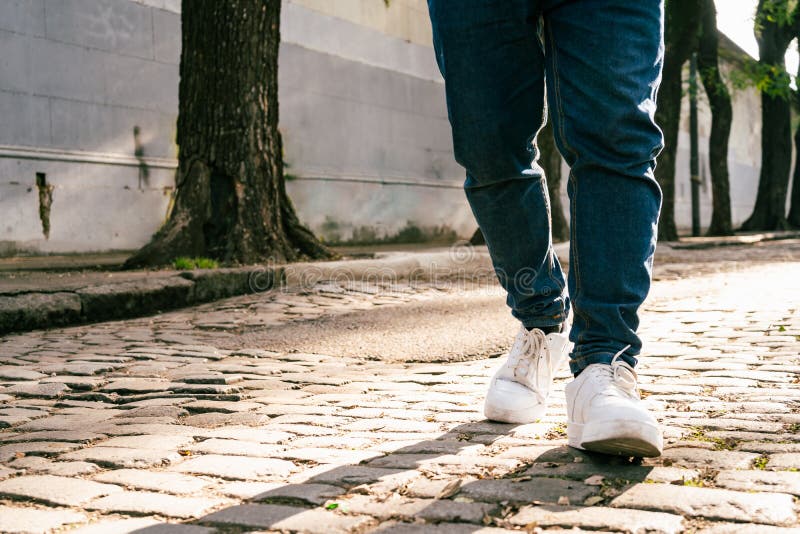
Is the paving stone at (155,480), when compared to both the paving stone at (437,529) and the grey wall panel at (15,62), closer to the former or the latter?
the paving stone at (437,529)

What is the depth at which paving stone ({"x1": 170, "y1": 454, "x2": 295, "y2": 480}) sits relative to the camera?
6.85 feet

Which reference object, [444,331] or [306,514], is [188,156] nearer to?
[444,331]

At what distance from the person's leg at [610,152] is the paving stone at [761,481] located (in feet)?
1.24

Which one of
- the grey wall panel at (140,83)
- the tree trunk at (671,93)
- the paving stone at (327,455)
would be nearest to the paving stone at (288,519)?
the paving stone at (327,455)

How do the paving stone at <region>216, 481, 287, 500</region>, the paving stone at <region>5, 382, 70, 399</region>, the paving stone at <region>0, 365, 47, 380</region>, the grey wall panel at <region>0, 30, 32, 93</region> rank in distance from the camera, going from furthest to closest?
the grey wall panel at <region>0, 30, 32, 93</region>
the paving stone at <region>0, 365, 47, 380</region>
the paving stone at <region>5, 382, 70, 399</region>
the paving stone at <region>216, 481, 287, 500</region>

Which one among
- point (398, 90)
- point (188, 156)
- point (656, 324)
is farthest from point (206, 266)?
point (398, 90)

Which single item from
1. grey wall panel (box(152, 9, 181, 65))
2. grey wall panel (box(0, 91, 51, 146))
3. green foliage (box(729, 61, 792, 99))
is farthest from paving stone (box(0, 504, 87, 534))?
green foliage (box(729, 61, 792, 99))

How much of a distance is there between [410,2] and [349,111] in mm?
2529

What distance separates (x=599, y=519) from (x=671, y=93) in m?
13.2

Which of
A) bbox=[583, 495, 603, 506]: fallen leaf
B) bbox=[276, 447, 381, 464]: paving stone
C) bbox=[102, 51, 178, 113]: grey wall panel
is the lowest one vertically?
bbox=[276, 447, 381, 464]: paving stone

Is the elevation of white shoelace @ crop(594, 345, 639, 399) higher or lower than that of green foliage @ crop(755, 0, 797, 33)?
lower

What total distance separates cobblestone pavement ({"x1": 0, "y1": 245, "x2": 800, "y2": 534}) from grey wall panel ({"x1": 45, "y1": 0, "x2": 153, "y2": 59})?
558 cm

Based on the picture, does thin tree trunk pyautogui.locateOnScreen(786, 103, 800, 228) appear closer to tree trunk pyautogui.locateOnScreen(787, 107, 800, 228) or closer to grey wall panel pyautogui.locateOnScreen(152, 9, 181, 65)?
tree trunk pyautogui.locateOnScreen(787, 107, 800, 228)

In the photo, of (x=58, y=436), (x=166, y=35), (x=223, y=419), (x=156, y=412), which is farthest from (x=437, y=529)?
(x=166, y=35)
